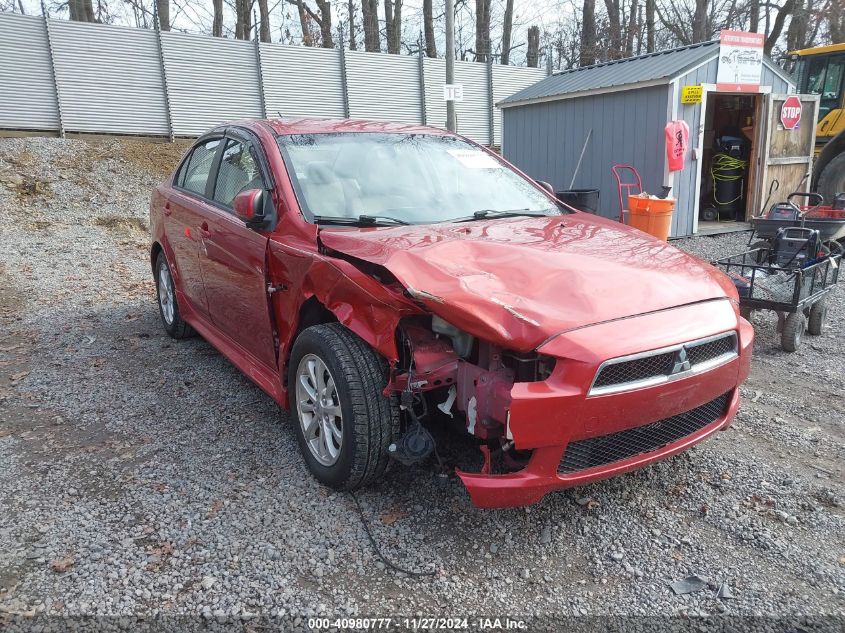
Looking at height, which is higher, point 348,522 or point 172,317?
point 172,317

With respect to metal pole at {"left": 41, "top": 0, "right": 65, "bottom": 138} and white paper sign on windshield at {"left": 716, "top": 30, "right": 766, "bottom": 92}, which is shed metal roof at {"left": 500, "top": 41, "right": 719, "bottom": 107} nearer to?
white paper sign on windshield at {"left": 716, "top": 30, "right": 766, "bottom": 92}

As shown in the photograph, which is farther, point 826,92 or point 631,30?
point 631,30

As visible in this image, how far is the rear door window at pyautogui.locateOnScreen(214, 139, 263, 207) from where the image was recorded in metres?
3.82

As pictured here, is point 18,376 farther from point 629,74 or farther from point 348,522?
point 629,74

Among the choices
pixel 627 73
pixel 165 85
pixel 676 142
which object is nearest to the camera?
pixel 676 142

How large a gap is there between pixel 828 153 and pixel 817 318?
24.4 feet

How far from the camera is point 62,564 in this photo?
2572 millimetres

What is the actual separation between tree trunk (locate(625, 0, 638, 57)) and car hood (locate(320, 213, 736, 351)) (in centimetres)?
2574

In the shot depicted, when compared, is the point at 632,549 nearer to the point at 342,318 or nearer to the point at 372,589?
the point at 372,589

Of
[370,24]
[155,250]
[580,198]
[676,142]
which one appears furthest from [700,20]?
[155,250]

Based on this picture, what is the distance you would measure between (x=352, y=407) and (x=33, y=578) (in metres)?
1.39

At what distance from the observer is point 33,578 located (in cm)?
250

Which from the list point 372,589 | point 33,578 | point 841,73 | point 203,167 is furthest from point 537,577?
point 841,73

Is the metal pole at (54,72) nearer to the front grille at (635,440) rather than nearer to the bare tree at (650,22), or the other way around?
the front grille at (635,440)
